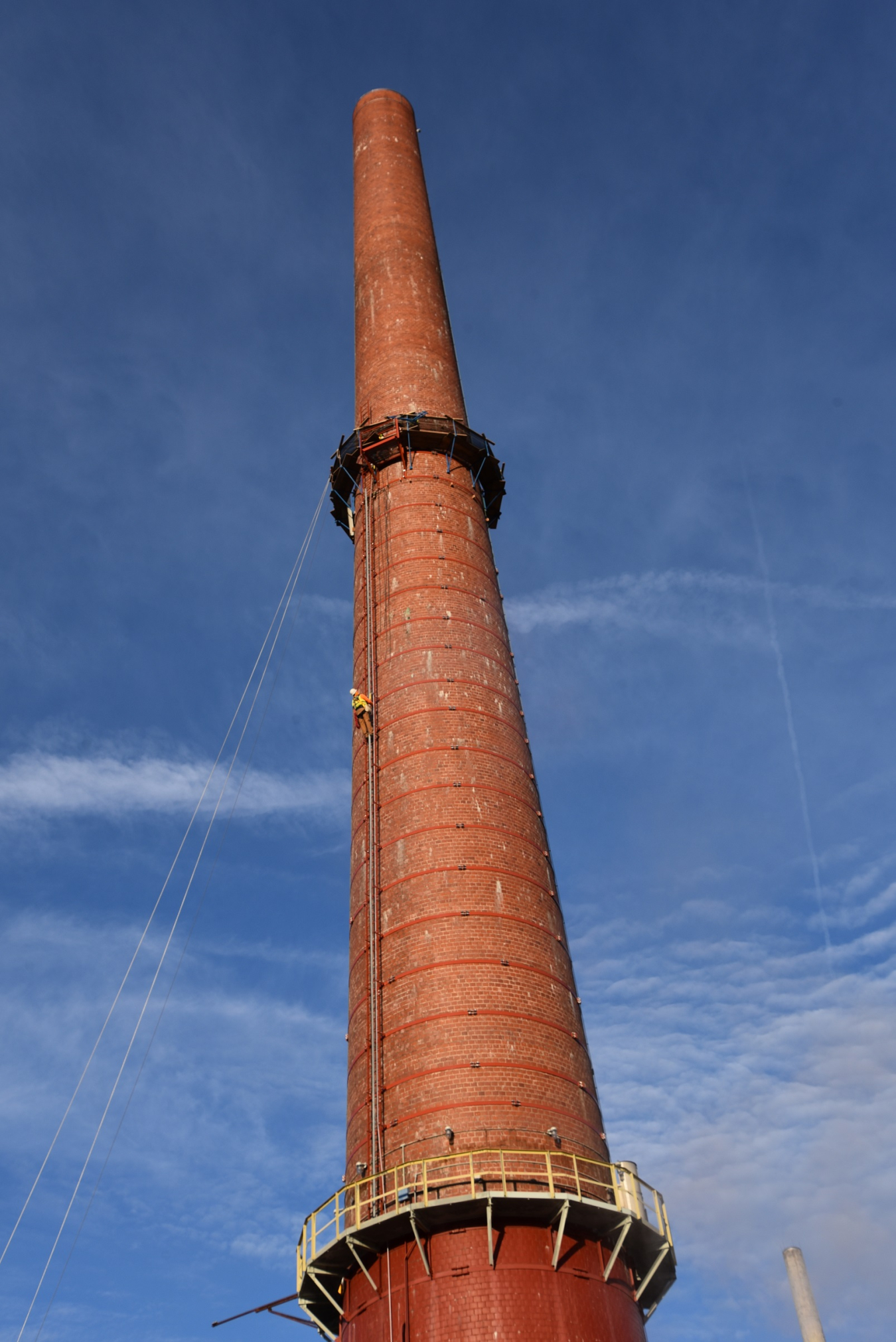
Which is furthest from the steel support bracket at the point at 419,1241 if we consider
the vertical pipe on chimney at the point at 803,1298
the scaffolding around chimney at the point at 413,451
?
the scaffolding around chimney at the point at 413,451

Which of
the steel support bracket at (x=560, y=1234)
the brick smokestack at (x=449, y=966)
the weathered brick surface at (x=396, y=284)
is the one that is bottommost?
the steel support bracket at (x=560, y=1234)

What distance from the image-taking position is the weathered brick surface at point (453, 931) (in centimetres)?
1917

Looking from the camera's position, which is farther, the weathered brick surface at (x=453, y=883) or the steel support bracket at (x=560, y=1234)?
the weathered brick surface at (x=453, y=883)

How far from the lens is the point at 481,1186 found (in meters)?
19.5

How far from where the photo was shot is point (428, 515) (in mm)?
32250

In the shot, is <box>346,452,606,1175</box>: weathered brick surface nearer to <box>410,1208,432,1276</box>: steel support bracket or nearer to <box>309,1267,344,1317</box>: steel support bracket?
<box>410,1208,432,1276</box>: steel support bracket

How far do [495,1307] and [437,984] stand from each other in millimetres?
6025

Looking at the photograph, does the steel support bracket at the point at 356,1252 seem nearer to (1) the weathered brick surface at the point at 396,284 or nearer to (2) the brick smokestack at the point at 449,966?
(2) the brick smokestack at the point at 449,966

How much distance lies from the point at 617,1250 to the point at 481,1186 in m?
2.64

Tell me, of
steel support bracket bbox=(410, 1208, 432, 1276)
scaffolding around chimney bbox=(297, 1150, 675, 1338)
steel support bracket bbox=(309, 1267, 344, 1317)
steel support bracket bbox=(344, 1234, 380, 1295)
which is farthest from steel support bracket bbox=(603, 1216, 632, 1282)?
steel support bracket bbox=(309, 1267, 344, 1317)

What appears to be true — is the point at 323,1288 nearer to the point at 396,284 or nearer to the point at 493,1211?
the point at 493,1211

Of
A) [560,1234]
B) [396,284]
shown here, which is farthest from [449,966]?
[396,284]

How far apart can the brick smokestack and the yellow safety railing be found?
6 cm

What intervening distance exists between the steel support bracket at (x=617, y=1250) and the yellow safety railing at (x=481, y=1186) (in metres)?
0.19
